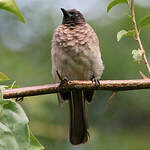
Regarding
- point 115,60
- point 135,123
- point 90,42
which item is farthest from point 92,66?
point 135,123

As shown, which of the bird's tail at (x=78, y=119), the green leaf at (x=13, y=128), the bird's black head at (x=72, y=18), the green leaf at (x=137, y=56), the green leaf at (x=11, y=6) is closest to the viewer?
the green leaf at (x=13, y=128)

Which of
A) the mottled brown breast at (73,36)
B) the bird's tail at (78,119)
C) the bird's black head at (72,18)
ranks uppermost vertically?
the bird's black head at (72,18)

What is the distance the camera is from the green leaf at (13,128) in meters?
1.24

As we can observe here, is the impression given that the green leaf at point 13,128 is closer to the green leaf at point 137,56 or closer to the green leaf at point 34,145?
the green leaf at point 34,145

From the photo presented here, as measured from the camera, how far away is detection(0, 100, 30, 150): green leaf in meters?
1.24

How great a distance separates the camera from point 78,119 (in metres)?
3.47

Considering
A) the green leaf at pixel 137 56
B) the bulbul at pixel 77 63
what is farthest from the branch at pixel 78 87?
the bulbul at pixel 77 63

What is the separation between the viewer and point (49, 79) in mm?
4824

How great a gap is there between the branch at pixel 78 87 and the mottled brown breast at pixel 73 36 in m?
1.51

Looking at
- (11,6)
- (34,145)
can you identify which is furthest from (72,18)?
(34,145)

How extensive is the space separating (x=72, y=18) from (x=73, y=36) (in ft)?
1.67

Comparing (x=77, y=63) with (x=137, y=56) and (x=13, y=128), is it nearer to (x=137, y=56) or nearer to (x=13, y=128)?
(x=137, y=56)

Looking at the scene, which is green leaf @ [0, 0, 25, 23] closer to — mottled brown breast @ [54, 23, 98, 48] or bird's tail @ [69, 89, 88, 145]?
mottled brown breast @ [54, 23, 98, 48]

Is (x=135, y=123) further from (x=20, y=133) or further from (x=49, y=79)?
(x=20, y=133)
